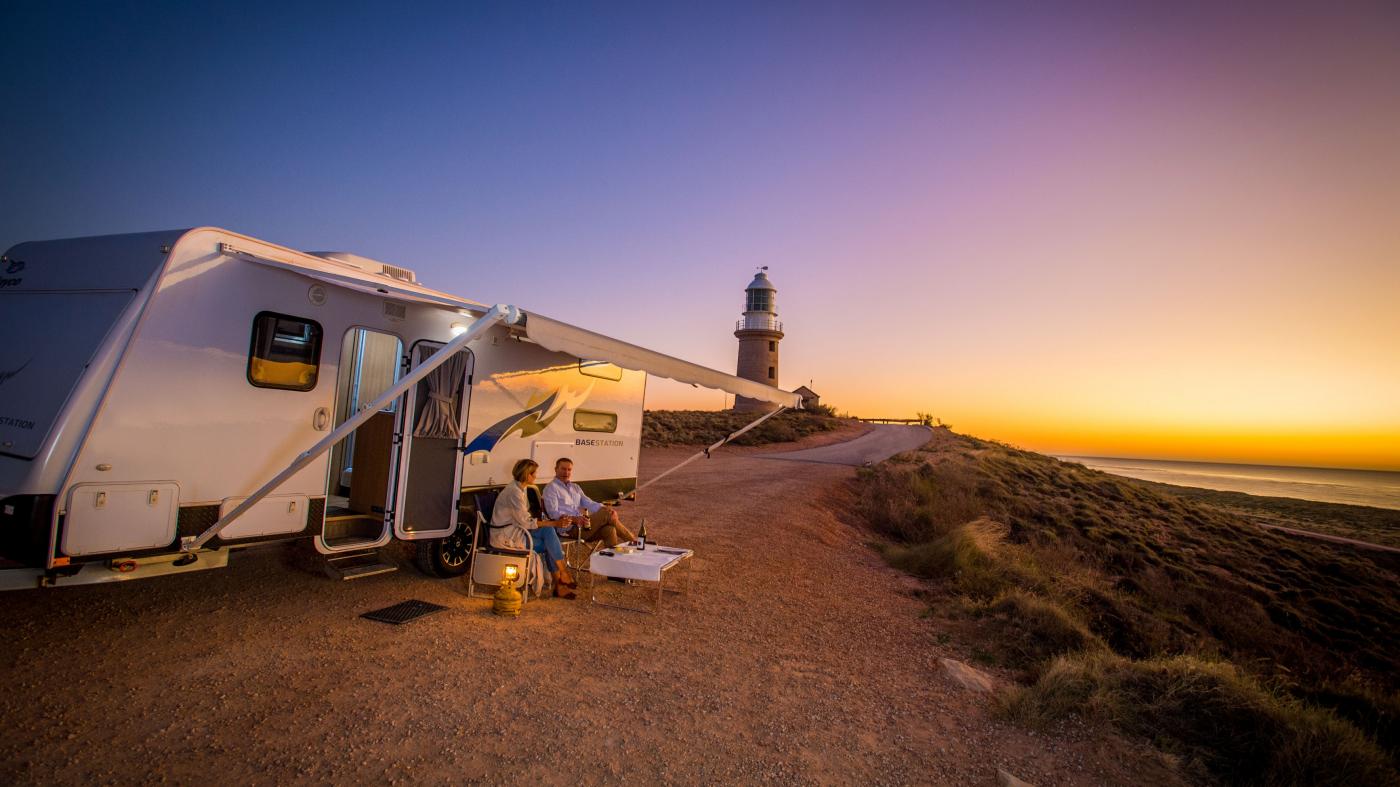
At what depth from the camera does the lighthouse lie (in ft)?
139

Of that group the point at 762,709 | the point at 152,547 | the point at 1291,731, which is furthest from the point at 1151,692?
the point at 152,547

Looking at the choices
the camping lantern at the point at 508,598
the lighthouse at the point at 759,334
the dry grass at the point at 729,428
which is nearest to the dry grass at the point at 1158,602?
the camping lantern at the point at 508,598

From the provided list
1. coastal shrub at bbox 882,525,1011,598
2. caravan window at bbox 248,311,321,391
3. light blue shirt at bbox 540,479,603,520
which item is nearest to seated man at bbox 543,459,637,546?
light blue shirt at bbox 540,479,603,520

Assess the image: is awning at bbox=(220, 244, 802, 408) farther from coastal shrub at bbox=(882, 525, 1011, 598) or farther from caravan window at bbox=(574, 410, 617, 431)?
coastal shrub at bbox=(882, 525, 1011, 598)

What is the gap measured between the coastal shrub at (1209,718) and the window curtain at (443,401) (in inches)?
208

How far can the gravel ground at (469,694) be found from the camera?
131 inches

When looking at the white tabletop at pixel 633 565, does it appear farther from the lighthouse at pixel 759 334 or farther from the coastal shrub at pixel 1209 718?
the lighthouse at pixel 759 334

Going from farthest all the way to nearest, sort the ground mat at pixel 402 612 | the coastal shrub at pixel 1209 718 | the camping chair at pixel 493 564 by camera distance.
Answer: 1. the camping chair at pixel 493 564
2. the ground mat at pixel 402 612
3. the coastal shrub at pixel 1209 718

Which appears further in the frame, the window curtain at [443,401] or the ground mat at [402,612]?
the window curtain at [443,401]

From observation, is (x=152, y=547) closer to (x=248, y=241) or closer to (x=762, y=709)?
(x=248, y=241)

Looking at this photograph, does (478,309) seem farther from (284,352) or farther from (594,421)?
(594,421)

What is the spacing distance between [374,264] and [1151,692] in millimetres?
7456

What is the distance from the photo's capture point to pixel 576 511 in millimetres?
6793

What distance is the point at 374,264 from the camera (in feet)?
20.8
